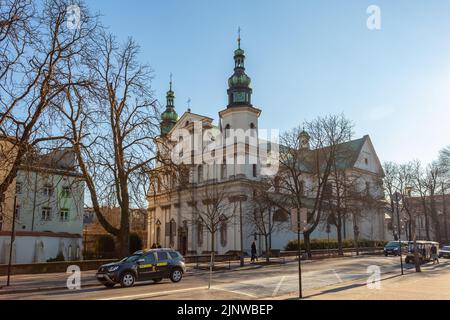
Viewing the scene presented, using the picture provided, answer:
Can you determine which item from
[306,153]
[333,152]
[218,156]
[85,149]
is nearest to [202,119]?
[218,156]

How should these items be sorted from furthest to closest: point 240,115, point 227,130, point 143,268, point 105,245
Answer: point 227,130
point 240,115
point 105,245
point 143,268

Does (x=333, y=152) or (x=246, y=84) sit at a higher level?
(x=246, y=84)

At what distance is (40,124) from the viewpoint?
17.4m

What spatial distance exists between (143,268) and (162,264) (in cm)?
114

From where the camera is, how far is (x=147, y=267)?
63.9 feet

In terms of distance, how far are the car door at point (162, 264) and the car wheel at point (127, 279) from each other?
1503mm

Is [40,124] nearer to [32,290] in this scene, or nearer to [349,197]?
[32,290]

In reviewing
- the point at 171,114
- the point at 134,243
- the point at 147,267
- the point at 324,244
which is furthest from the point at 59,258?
the point at 171,114

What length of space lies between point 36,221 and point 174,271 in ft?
96.2

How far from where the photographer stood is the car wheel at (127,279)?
18.4 m

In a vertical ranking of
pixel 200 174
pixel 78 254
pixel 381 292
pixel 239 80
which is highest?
pixel 239 80

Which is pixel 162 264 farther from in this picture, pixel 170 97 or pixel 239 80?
pixel 170 97

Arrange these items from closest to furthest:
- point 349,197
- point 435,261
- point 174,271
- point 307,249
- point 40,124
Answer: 1. point 40,124
2. point 174,271
3. point 435,261
4. point 307,249
5. point 349,197

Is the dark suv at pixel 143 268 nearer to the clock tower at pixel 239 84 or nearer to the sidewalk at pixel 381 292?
the sidewalk at pixel 381 292
